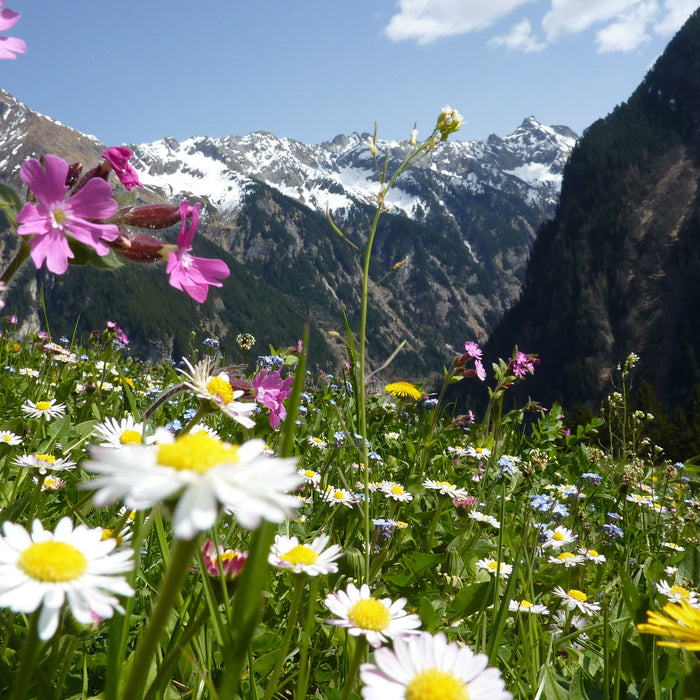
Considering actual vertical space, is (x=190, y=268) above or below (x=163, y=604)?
above

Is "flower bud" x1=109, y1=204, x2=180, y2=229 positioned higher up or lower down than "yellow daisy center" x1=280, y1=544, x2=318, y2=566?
higher up

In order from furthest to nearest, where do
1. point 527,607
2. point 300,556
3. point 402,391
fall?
point 402,391 → point 527,607 → point 300,556

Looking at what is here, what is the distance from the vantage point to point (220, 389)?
103 cm

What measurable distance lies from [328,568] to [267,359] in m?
3.07

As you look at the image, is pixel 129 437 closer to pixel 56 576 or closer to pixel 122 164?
pixel 122 164

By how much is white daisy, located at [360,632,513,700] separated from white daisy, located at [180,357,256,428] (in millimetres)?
459

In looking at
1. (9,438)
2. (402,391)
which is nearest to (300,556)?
(9,438)

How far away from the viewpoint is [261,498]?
40cm

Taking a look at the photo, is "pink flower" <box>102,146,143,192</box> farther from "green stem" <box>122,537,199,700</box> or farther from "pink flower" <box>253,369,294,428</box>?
"green stem" <box>122,537,199,700</box>

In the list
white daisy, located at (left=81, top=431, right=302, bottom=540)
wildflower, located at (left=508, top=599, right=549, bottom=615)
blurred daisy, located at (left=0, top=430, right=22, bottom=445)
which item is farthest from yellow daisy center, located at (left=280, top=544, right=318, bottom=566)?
blurred daisy, located at (left=0, top=430, right=22, bottom=445)

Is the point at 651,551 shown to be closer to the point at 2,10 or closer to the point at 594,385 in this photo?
the point at 2,10

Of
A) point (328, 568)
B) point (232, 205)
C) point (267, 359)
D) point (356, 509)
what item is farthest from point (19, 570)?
point (232, 205)

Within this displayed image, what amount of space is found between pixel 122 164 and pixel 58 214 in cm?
29

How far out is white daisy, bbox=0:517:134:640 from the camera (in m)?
0.48
